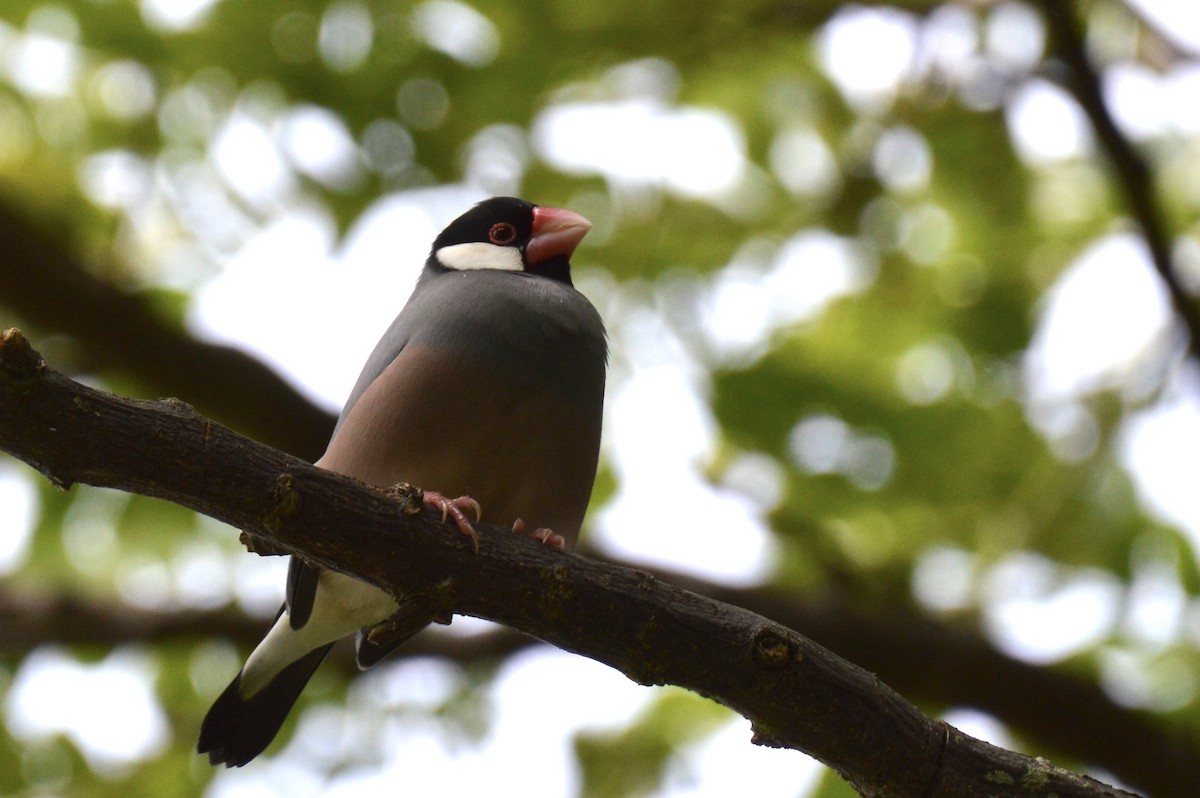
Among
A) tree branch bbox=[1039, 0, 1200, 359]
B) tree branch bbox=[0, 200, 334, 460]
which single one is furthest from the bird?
tree branch bbox=[1039, 0, 1200, 359]

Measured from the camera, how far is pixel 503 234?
5.40m

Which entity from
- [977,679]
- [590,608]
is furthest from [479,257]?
[977,679]

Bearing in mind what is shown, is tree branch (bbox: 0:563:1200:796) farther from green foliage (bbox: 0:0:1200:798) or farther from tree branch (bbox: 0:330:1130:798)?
tree branch (bbox: 0:330:1130:798)

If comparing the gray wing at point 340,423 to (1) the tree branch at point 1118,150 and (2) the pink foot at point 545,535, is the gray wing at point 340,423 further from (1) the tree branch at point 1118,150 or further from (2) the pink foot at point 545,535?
(1) the tree branch at point 1118,150

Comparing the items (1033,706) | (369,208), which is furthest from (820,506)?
(369,208)

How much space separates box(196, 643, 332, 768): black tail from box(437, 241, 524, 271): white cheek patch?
1.84m

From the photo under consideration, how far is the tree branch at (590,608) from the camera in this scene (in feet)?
9.36

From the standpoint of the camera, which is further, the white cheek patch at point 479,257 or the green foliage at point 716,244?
the green foliage at point 716,244

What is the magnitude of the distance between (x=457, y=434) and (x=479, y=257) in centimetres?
163

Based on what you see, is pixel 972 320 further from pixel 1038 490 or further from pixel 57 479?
pixel 57 479

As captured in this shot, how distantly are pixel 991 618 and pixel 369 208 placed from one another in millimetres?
3717

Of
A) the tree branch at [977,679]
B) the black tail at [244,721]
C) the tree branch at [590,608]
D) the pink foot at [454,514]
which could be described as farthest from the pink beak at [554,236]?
the tree branch at [590,608]

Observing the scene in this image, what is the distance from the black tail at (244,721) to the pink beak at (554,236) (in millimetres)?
1970

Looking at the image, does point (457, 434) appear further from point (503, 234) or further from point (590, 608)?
point (503, 234)
